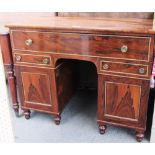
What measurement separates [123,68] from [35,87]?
661 millimetres

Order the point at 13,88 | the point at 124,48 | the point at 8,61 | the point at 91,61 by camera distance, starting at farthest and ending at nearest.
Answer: the point at 13,88, the point at 8,61, the point at 91,61, the point at 124,48

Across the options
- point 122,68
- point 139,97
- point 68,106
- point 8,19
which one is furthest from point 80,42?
point 8,19

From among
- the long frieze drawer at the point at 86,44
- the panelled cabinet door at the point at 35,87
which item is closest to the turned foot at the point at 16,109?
the panelled cabinet door at the point at 35,87

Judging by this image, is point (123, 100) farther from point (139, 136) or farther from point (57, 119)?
point (57, 119)

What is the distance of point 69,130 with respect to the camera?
1687 millimetres

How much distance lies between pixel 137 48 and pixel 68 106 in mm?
935

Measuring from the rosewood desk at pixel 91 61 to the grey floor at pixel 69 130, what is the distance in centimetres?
8

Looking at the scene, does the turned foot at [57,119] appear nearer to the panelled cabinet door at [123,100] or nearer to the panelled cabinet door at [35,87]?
the panelled cabinet door at [35,87]

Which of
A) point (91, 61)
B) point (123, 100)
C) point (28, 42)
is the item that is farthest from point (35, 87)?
point (123, 100)

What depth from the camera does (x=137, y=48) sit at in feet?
4.19

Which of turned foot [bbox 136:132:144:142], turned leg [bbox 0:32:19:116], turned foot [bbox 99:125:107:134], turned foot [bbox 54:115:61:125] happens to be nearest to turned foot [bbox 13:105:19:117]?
turned leg [bbox 0:32:19:116]

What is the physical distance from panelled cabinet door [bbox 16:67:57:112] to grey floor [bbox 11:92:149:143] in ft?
0.48

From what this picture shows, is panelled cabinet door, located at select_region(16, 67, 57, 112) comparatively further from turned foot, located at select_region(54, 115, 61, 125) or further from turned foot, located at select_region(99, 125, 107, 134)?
turned foot, located at select_region(99, 125, 107, 134)
